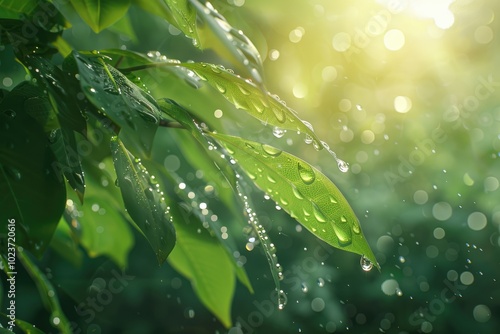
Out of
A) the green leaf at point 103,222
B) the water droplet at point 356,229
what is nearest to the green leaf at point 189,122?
the water droplet at point 356,229

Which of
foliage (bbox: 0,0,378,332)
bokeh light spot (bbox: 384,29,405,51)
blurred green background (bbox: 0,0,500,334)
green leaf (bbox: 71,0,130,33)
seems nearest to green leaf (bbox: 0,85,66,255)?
foliage (bbox: 0,0,378,332)

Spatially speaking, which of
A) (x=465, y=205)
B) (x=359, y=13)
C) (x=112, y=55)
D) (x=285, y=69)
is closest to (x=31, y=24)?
(x=112, y=55)

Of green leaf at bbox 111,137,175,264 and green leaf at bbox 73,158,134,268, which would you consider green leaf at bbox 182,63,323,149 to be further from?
green leaf at bbox 73,158,134,268

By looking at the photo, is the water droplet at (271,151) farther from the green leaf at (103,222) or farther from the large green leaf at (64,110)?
the green leaf at (103,222)

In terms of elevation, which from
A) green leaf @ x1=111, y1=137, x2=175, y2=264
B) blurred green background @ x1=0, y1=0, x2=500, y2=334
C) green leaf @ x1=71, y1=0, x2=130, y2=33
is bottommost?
blurred green background @ x1=0, y1=0, x2=500, y2=334

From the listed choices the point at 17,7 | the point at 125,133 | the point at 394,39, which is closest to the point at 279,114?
the point at 125,133

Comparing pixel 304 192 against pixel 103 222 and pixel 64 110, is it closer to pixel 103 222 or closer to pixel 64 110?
pixel 64 110
